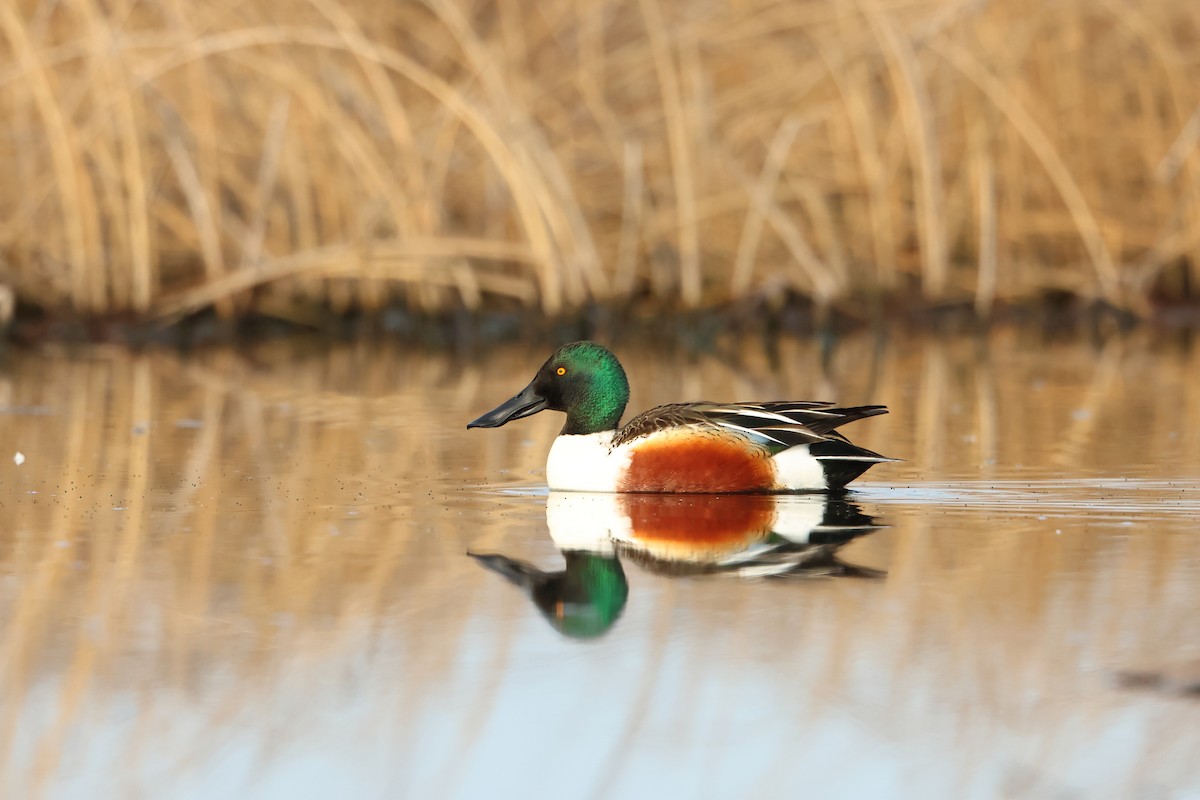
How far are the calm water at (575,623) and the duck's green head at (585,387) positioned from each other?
265mm

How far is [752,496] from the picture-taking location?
20.4 feet

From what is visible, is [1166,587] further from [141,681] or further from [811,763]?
[141,681]

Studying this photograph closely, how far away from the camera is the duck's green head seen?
21.0 ft

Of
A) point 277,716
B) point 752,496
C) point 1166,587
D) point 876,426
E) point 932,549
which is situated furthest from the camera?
point 876,426

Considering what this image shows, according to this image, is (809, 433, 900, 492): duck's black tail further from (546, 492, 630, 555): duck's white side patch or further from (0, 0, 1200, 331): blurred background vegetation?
(0, 0, 1200, 331): blurred background vegetation

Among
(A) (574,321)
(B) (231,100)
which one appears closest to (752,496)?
(A) (574,321)

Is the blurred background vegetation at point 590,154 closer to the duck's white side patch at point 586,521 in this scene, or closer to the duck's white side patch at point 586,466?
the duck's white side patch at point 586,466

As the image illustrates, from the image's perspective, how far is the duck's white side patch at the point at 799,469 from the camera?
6180 millimetres

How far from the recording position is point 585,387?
21.1ft

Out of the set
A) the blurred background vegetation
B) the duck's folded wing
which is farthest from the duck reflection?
the blurred background vegetation

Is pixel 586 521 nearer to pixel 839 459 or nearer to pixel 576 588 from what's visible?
pixel 839 459

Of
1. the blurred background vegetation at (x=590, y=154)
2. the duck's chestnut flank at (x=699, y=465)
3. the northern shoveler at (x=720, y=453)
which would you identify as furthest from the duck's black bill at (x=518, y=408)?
the blurred background vegetation at (x=590, y=154)

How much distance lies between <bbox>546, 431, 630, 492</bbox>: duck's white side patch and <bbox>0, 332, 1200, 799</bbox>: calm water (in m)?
0.07

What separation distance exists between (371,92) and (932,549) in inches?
336
